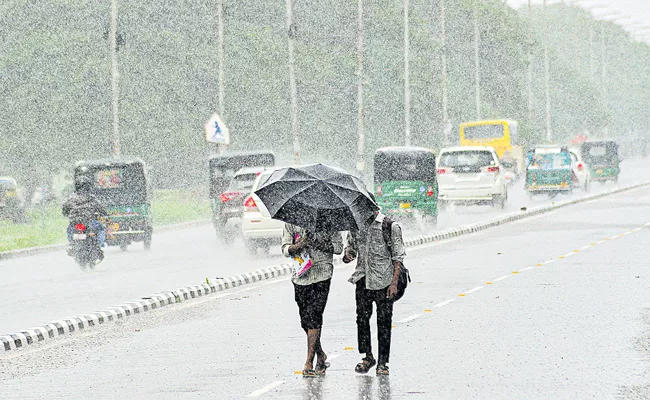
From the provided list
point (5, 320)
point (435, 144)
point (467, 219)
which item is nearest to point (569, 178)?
point (467, 219)

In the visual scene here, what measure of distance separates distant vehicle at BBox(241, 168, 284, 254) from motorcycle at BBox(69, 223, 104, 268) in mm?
3365

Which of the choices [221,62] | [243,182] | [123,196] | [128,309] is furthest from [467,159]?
[128,309]

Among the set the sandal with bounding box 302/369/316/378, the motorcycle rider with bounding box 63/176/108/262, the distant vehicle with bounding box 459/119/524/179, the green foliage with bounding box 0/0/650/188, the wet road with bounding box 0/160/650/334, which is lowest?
the wet road with bounding box 0/160/650/334

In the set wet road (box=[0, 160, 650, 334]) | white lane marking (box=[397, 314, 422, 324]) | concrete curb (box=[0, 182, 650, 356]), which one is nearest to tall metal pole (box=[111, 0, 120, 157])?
wet road (box=[0, 160, 650, 334])

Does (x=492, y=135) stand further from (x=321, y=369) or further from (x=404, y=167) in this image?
(x=321, y=369)

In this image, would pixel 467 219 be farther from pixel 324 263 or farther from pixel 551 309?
pixel 324 263

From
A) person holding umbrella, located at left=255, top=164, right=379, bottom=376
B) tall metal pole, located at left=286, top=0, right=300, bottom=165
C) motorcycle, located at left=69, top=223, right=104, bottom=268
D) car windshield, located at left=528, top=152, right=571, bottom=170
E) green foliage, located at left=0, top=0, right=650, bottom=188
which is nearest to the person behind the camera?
person holding umbrella, located at left=255, top=164, right=379, bottom=376

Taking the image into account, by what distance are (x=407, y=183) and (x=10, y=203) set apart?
1538 cm

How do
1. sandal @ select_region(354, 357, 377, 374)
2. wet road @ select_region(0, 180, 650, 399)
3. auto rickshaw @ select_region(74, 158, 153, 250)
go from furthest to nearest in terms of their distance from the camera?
auto rickshaw @ select_region(74, 158, 153, 250)
sandal @ select_region(354, 357, 377, 374)
wet road @ select_region(0, 180, 650, 399)

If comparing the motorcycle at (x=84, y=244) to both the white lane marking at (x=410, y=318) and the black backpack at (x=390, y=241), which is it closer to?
the white lane marking at (x=410, y=318)

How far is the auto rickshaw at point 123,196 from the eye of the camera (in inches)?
1225

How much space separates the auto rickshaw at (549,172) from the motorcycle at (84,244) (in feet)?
89.6

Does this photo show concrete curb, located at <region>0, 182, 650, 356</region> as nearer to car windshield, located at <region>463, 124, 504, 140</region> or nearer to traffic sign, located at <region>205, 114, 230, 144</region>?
traffic sign, located at <region>205, 114, 230, 144</region>

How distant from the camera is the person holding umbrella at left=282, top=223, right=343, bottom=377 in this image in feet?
36.1
